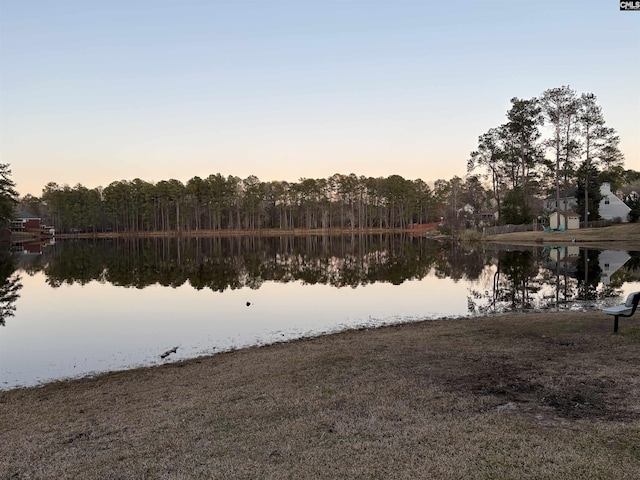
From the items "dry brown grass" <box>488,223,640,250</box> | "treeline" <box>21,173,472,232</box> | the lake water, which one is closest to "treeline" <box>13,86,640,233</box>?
"treeline" <box>21,173,472,232</box>

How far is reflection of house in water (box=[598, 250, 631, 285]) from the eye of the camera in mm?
24866

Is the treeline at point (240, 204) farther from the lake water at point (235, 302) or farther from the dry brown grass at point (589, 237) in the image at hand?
the lake water at point (235, 302)

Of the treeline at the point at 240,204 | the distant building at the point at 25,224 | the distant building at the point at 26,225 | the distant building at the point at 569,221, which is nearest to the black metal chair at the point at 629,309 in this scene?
the distant building at the point at 569,221

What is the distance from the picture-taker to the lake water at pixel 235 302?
540 inches

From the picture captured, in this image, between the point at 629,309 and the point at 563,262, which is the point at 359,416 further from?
the point at 563,262

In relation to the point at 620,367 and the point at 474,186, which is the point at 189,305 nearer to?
the point at 620,367

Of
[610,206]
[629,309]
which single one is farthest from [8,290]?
[610,206]

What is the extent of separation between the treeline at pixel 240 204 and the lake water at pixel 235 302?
8581cm

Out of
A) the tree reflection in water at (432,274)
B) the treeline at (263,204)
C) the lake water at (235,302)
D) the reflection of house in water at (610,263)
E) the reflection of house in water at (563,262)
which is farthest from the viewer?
Answer: the treeline at (263,204)

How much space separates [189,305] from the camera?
20.6m

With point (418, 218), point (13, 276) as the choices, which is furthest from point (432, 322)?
point (418, 218)

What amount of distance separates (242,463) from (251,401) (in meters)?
2.29

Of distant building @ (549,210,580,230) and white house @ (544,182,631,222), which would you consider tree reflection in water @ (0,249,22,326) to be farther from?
white house @ (544,182,631,222)

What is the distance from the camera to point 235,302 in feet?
69.5
